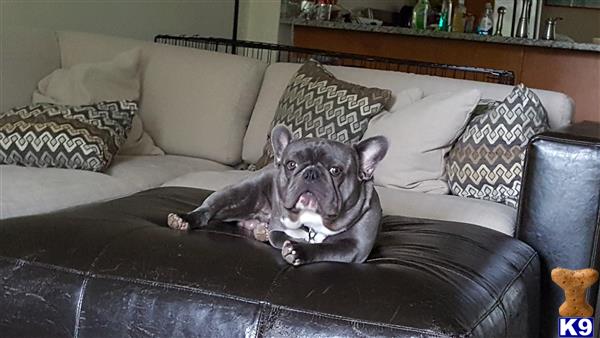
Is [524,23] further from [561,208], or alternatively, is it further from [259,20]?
[561,208]

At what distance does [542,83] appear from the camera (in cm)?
492

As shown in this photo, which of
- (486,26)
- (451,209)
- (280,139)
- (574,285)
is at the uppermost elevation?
(486,26)

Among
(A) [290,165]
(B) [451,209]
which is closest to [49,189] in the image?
(A) [290,165]

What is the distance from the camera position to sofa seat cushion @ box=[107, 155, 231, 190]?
288 centimetres

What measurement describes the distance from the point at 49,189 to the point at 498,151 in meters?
1.38

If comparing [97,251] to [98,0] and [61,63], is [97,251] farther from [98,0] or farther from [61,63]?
[98,0]

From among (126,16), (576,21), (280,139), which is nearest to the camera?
(280,139)

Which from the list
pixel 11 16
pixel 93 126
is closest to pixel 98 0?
pixel 11 16

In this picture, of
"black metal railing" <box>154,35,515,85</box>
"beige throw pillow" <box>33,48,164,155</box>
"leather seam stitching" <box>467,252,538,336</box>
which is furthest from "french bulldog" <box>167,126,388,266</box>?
"black metal railing" <box>154,35,515,85</box>

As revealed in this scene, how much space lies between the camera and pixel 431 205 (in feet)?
8.74

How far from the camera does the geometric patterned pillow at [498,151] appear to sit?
2.75m

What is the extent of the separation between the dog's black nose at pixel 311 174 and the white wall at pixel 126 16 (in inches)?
70.6

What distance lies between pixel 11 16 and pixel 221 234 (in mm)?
1940

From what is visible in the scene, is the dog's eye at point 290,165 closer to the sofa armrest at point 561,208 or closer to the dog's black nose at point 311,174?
the dog's black nose at point 311,174
